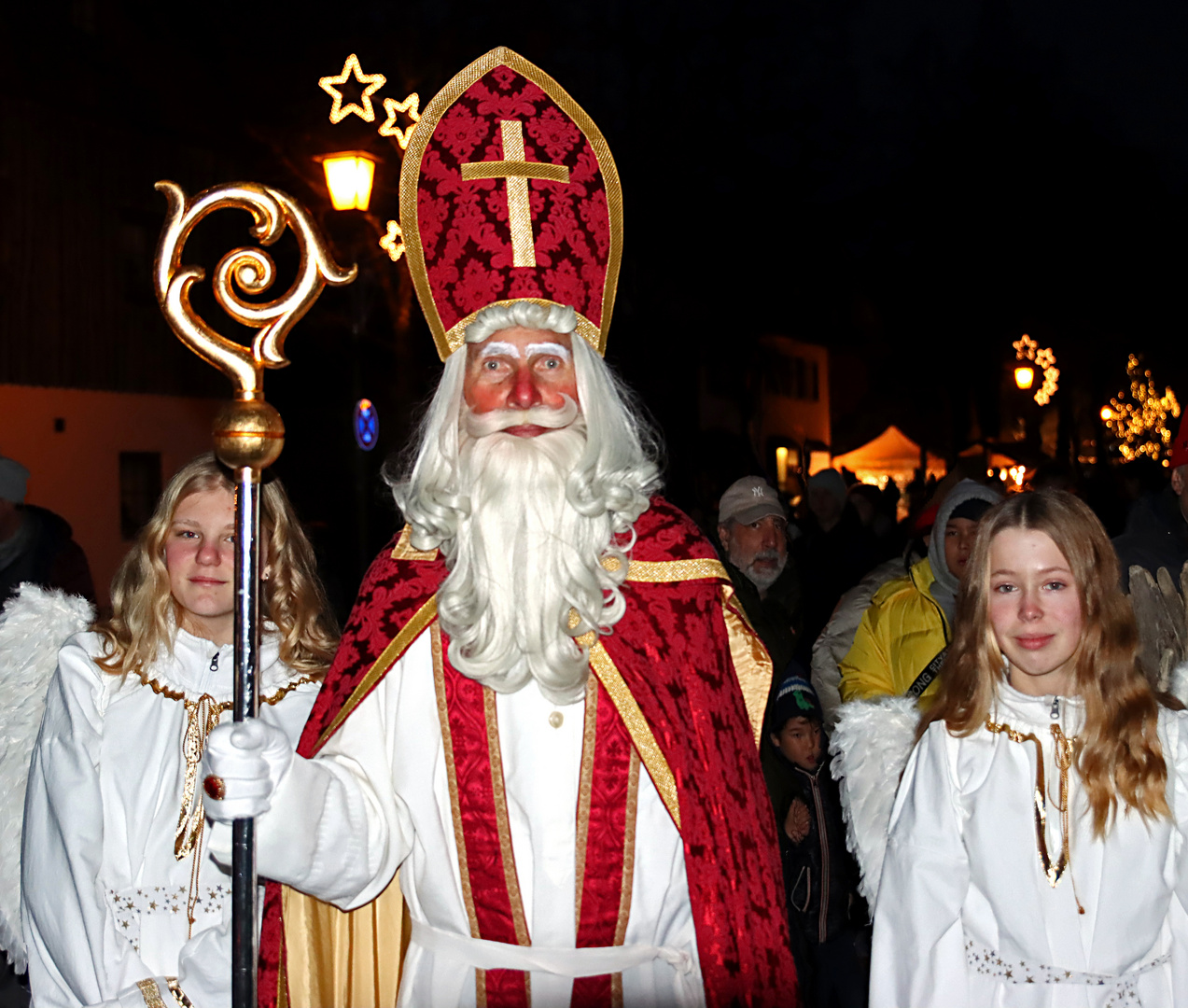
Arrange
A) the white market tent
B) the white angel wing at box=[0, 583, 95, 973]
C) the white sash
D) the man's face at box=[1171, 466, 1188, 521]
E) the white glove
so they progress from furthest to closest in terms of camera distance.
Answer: the white market tent < the man's face at box=[1171, 466, 1188, 521] < the white angel wing at box=[0, 583, 95, 973] < the white sash < the white glove

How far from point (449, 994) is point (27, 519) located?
184 inches

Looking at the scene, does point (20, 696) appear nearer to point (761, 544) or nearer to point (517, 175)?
point (517, 175)

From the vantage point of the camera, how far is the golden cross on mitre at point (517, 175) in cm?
346

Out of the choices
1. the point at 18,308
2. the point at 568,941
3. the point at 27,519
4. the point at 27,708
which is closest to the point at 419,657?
the point at 568,941

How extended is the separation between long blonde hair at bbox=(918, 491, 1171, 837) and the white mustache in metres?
1.26

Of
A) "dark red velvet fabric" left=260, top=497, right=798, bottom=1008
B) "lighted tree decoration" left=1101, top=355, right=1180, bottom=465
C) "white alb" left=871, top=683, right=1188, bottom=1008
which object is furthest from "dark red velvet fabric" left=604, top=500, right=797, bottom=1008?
"lighted tree decoration" left=1101, top=355, right=1180, bottom=465

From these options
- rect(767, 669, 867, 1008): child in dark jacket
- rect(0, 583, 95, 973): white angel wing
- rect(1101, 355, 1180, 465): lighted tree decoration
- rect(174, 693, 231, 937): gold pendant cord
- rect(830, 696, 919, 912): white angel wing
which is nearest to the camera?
rect(174, 693, 231, 937): gold pendant cord

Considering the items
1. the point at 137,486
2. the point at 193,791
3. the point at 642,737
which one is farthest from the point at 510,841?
the point at 137,486

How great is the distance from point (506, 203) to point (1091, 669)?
6.46 ft

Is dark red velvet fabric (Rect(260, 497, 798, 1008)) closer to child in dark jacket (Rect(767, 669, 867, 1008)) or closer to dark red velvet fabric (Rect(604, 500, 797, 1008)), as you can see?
dark red velvet fabric (Rect(604, 500, 797, 1008))

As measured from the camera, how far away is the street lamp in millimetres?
9578

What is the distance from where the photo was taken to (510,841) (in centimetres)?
313

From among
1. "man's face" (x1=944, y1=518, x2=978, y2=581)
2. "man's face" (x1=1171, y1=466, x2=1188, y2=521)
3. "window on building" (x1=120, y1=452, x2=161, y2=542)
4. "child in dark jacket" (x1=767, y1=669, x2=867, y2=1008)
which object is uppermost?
"window on building" (x1=120, y1=452, x2=161, y2=542)

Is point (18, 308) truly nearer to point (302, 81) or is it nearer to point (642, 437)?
point (302, 81)
